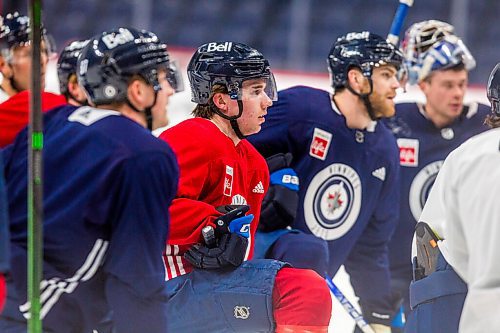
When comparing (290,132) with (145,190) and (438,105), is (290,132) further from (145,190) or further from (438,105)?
(145,190)

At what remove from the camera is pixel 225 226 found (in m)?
2.52

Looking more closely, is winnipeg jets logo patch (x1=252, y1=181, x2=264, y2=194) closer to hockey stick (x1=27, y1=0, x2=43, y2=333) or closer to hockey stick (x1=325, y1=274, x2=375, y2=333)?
hockey stick (x1=325, y1=274, x2=375, y2=333)

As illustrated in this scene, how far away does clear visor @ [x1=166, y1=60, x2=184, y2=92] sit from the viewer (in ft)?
7.54

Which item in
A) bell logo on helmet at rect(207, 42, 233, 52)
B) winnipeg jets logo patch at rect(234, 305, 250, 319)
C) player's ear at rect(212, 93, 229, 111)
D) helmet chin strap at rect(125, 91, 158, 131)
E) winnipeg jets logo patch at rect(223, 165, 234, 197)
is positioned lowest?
winnipeg jets logo patch at rect(234, 305, 250, 319)

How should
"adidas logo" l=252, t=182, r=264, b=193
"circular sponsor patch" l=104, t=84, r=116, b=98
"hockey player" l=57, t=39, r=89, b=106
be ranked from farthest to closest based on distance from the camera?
"hockey player" l=57, t=39, r=89, b=106 < "adidas logo" l=252, t=182, r=264, b=193 < "circular sponsor patch" l=104, t=84, r=116, b=98

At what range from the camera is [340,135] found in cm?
338

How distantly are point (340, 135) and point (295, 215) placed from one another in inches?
12.4

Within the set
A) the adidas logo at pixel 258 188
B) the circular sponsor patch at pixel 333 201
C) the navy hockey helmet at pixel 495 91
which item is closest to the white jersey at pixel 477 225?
the navy hockey helmet at pixel 495 91

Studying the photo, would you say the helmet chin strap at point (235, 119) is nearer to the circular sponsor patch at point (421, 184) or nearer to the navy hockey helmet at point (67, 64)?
the navy hockey helmet at point (67, 64)

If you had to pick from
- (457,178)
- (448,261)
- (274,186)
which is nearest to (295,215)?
(274,186)

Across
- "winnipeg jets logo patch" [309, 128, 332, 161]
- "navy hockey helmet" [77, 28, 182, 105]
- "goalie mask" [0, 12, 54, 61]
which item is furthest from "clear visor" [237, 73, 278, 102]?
"goalie mask" [0, 12, 54, 61]

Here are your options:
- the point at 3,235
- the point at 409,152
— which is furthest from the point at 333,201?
the point at 3,235

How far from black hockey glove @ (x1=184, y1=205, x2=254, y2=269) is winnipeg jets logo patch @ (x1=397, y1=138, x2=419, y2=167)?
1.39m

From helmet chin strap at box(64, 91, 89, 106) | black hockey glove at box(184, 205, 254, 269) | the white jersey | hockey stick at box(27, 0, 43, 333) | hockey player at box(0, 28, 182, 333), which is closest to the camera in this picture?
the white jersey
